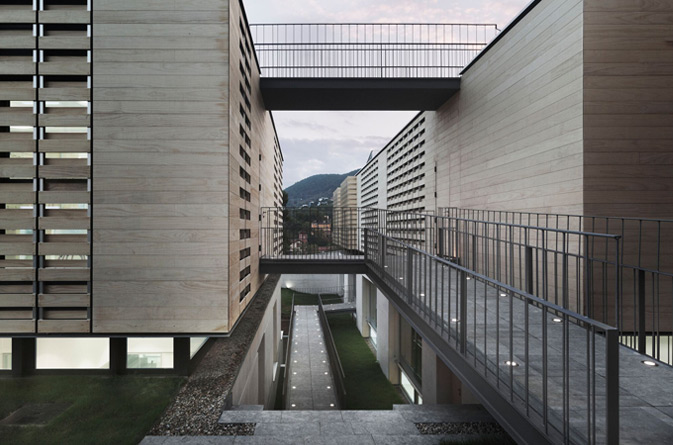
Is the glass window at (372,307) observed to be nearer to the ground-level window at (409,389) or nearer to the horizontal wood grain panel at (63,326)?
the ground-level window at (409,389)

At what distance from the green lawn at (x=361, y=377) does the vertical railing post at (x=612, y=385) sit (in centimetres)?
1063

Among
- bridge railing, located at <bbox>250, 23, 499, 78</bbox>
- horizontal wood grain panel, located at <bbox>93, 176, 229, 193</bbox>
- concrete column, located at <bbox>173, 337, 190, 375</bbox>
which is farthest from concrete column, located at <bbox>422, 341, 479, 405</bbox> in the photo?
bridge railing, located at <bbox>250, 23, 499, 78</bbox>

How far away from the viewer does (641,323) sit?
3.39 metres

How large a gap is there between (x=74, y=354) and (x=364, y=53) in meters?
9.11

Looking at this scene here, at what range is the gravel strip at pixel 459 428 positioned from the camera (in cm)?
350

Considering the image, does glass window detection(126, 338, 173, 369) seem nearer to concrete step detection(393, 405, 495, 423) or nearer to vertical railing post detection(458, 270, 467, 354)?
concrete step detection(393, 405, 495, 423)

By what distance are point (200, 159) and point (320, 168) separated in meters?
195

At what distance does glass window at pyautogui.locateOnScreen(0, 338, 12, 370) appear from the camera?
17.0 ft

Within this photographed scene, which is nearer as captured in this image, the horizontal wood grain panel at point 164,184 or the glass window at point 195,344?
the horizontal wood grain panel at point 164,184

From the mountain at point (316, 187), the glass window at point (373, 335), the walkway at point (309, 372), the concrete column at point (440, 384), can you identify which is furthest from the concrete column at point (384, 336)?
the mountain at point (316, 187)

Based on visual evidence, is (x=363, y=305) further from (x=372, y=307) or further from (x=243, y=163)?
Result: (x=243, y=163)

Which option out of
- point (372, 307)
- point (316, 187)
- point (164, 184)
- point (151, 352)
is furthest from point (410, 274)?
point (316, 187)

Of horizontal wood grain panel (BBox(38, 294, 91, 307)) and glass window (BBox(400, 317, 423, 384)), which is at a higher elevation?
horizontal wood grain panel (BBox(38, 294, 91, 307))

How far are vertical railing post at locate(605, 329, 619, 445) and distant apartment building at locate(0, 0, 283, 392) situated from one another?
466 centimetres
